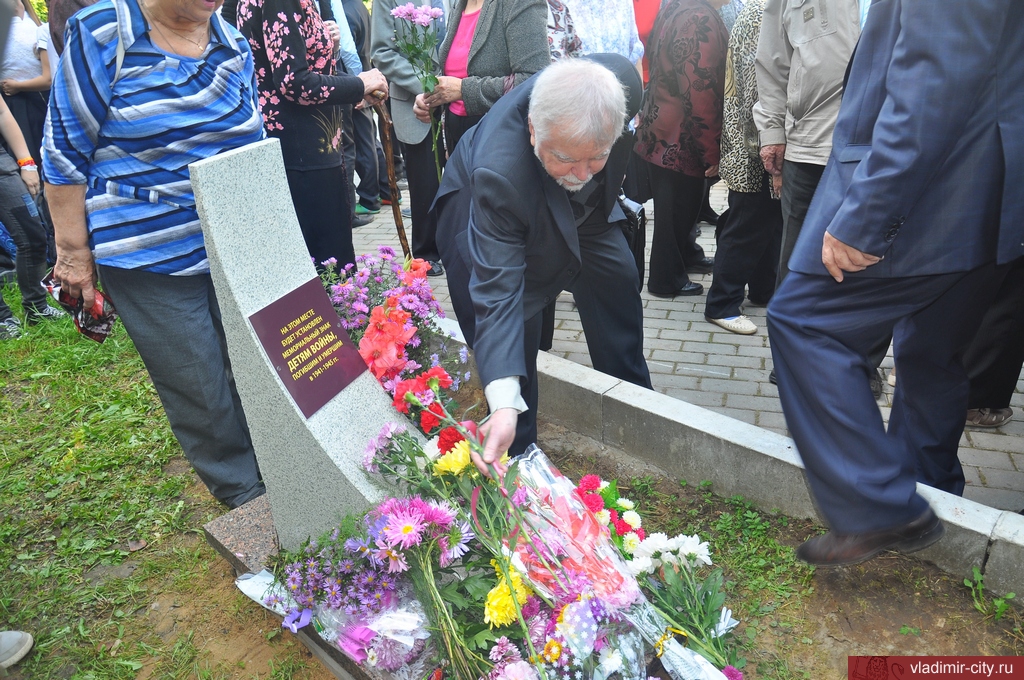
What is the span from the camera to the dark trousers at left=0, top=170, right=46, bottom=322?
4.65 m

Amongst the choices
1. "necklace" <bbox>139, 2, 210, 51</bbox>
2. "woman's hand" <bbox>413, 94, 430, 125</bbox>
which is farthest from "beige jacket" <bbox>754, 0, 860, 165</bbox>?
"necklace" <bbox>139, 2, 210, 51</bbox>

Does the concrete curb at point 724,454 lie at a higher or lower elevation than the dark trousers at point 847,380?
lower

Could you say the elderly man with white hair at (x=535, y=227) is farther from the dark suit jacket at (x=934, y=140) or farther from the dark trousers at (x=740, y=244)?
the dark trousers at (x=740, y=244)

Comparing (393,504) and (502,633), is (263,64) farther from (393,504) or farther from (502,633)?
(502,633)

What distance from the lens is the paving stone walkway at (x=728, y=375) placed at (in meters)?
2.86

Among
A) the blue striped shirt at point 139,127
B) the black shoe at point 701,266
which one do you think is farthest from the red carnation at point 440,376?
the black shoe at point 701,266

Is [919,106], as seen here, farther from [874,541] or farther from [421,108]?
[421,108]

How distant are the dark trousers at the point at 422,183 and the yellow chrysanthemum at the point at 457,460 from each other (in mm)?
2934

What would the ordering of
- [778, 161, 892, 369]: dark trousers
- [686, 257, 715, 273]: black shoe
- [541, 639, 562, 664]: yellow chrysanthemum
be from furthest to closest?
[686, 257, 715, 273]: black shoe < [778, 161, 892, 369]: dark trousers < [541, 639, 562, 664]: yellow chrysanthemum

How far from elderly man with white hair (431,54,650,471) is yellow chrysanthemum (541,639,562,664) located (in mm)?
469

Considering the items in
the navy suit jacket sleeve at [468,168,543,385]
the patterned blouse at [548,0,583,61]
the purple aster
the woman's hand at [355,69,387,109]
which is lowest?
the purple aster

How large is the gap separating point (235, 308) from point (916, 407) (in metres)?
2.15

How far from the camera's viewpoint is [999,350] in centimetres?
301

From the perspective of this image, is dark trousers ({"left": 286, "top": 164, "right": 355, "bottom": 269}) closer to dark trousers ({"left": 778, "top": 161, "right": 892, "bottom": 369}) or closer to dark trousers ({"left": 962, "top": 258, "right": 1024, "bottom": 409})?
dark trousers ({"left": 778, "top": 161, "right": 892, "bottom": 369})
